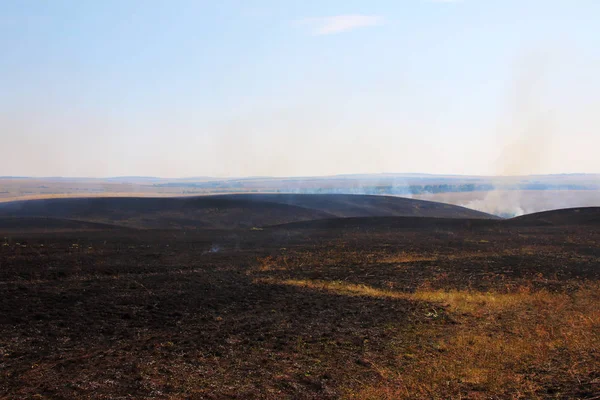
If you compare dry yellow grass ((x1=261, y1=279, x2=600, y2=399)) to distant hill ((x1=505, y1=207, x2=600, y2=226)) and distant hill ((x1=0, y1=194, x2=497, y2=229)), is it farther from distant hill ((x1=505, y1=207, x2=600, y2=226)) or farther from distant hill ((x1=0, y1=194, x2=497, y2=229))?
distant hill ((x1=0, y1=194, x2=497, y2=229))

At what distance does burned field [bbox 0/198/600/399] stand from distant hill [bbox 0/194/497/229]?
28.4 m

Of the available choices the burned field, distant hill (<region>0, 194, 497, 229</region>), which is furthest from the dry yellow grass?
distant hill (<region>0, 194, 497, 229</region>)

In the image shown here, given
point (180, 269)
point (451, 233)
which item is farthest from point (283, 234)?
point (180, 269)

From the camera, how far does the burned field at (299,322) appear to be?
11.7m

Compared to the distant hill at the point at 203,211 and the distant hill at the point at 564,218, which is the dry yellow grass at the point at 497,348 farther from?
the distant hill at the point at 203,211

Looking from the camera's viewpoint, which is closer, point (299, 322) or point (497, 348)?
point (497, 348)

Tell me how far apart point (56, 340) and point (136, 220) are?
2036 inches

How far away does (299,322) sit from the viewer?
17.7m

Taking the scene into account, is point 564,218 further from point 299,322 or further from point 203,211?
point 299,322

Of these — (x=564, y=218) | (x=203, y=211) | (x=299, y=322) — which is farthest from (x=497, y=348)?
(x=203, y=211)

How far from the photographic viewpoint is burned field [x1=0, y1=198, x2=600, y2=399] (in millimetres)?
11719

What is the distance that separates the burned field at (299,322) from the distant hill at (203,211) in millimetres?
28414

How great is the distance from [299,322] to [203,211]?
55.5m

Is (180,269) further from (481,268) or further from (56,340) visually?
(481,268)
